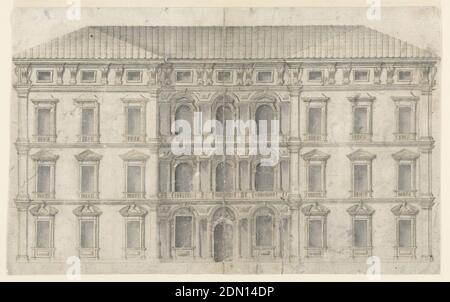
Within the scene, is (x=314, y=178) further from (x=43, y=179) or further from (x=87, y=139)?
(x=43, y=179)

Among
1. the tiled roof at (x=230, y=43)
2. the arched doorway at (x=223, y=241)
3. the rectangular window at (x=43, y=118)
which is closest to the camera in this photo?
the arched doorway at (x=223, y=241)

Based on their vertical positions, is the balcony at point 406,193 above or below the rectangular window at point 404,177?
below

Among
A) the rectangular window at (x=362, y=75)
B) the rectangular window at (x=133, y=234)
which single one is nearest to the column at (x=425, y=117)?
the rectangular window at (x=362, y=75)

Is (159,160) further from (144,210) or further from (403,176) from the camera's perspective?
(403,176)

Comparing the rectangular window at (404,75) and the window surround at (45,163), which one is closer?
the window surround at (45,163)

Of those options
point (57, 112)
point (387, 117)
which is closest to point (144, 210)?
point (57, 112)

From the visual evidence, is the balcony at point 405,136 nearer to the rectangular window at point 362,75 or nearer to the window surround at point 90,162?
the rectangular window at point 362,75

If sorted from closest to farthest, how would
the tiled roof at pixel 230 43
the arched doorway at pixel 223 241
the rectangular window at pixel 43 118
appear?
the arched doorway at pixel 223 241
the tiled roof at pixel 230 43
the rectangular window at pixel 43 118
